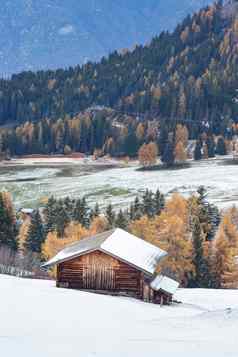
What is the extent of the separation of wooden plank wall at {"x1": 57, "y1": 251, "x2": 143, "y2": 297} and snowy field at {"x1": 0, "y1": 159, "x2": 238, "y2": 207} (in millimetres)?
61770

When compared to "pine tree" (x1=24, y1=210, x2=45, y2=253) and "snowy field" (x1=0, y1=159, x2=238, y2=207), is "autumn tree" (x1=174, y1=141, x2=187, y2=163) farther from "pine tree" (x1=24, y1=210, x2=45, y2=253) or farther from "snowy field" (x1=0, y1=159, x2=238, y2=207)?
"pine tree" (x1=24, y1=210, x2=45, y2=253)

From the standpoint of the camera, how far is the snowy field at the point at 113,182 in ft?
380

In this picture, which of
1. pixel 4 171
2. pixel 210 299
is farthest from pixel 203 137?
pixel 210 299

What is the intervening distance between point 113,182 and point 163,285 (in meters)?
96.4

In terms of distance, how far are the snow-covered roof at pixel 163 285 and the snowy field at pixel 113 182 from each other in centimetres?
5781

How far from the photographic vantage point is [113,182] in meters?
136

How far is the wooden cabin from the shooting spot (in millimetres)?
38156

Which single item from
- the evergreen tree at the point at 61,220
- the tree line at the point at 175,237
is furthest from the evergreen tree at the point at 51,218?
the evergreen tree at the point at 61,220

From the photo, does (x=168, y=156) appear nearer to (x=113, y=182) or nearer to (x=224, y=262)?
(x=113, y=182)

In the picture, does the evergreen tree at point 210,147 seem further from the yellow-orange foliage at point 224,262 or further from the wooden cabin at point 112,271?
the wooden cabin at point 112,271

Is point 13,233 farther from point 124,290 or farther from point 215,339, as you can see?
point 215,339

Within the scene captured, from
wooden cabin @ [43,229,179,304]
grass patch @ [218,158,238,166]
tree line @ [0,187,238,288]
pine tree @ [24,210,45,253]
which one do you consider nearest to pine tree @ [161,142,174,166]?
grass patch @ [218,158,238,166]

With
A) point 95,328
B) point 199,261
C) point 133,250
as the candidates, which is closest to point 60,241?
point 199,261

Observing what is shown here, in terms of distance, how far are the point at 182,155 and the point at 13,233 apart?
395 feet
